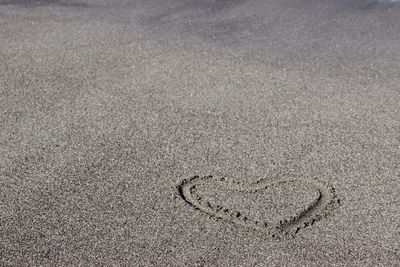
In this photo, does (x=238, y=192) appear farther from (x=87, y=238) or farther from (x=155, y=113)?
(x=155, y=113)

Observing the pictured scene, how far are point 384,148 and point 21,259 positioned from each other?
2899 millimetres

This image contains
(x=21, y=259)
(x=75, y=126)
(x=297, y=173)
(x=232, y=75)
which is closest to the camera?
(x=21, y=259)

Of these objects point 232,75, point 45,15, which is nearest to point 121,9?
point 45,15

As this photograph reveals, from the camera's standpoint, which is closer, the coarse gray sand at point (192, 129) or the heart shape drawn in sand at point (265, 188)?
the coarse gray sand at point (192, 129)

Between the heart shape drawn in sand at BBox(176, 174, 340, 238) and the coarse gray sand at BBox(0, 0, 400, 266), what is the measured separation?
0.06 metres

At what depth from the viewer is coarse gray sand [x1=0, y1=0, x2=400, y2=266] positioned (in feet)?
13.3

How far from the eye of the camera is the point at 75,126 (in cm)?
552

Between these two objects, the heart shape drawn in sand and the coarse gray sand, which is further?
the heart shape drawn in sand

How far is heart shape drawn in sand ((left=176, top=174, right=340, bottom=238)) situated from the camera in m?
4.18

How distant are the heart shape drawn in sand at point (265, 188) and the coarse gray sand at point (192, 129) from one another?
0.06 meters

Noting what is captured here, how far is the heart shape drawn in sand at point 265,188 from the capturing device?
418 centimetres

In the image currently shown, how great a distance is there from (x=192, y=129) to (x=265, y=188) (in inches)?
43.3

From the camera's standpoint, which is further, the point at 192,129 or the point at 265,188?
the point at 192,129

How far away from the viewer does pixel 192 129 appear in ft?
17.9
